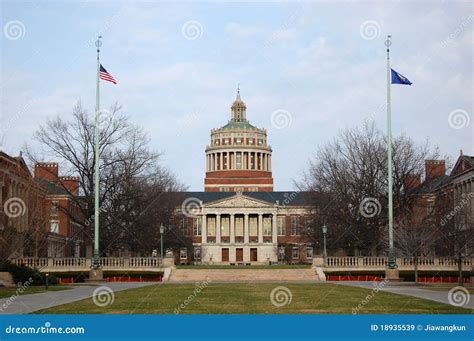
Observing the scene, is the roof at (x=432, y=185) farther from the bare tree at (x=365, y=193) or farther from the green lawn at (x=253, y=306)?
the green lawn at (x=253, y=306)

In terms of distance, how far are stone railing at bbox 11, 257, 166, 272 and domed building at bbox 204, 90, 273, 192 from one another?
314 ft

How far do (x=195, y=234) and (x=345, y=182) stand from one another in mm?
74922

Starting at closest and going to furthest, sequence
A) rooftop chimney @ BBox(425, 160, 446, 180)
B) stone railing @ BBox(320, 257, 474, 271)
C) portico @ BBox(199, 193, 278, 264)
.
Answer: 1. stone railing @ BBox(320, 257, 474, 271)
2. rooftop chimney @ BBox(425, 160, 446, 180)
3. portico @ BBox(199, 193, 278, 264)

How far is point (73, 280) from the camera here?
173 feet

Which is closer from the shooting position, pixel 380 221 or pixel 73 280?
pixel 73 280

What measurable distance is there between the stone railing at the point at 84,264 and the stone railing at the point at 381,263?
14.0m

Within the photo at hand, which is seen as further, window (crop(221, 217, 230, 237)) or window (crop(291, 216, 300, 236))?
window (crop(221, 217, 230, 237))

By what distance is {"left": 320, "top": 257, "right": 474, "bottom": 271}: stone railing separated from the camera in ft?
189

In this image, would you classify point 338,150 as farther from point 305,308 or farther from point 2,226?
point 305,308

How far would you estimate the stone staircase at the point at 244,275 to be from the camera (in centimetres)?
5656

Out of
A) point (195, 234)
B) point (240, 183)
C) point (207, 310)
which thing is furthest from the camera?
point (240, 183)

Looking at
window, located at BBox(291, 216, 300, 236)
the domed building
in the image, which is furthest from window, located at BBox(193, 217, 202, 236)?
the domed building

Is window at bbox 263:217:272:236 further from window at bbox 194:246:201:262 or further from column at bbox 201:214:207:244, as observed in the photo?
window at bbox 194:246:201:262

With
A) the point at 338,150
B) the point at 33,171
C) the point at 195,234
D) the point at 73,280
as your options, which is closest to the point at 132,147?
the point at 33,171
